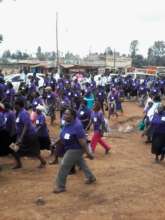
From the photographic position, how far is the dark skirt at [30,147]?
38.2 ft

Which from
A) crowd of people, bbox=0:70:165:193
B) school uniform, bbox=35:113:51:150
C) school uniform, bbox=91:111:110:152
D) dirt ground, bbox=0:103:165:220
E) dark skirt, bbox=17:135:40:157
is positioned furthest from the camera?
school uniform, bbox=91:111:110:152

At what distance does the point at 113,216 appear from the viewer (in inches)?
339

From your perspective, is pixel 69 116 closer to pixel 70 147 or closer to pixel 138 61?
pixel 70 147

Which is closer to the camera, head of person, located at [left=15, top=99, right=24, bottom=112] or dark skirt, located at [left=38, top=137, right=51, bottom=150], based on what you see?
head of person, located at [left=15, top=99, right=24, bottom=112]

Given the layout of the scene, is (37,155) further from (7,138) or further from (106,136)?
(106,136)

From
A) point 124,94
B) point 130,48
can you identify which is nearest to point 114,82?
point 124,94

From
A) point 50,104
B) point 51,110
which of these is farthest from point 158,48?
point 51,110

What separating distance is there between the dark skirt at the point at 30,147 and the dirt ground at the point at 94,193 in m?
0.42

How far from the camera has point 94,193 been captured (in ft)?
32.7

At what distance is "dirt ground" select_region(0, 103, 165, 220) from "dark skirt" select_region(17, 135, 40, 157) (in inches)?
16.4

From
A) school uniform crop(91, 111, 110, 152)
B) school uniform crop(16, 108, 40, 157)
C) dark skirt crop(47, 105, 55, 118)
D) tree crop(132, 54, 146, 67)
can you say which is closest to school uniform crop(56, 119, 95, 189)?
school uniform crop(16, 108, 40, 157)

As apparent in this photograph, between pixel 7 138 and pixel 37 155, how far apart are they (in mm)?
807

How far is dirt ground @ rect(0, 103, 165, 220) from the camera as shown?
873cm

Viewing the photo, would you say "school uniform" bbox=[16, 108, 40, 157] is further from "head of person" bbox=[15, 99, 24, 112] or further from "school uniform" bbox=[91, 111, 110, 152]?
"school uniform" bbox=[91, 111, 110, 152]
